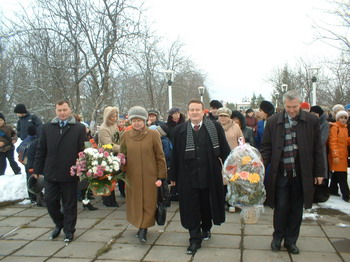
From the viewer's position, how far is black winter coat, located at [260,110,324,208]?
4.04m

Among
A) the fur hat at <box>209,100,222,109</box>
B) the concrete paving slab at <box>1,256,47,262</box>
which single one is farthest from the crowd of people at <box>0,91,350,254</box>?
the fur hat at <box>209,100,222,109</box>

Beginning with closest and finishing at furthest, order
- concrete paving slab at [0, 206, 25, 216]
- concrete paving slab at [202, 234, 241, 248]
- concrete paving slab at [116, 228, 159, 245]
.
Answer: concrete paving slab at [202, 234, 241, 248] → concrete paving slab at [116, 228, 159, 245] → concrete paving slab at [0, 206, 25, 216]

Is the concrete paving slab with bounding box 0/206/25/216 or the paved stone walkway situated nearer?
the paved stone walkway

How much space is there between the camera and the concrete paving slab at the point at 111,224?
548 centimetres

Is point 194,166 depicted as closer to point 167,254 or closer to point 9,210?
point 167,254

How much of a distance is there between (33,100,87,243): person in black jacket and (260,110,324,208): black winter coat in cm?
267

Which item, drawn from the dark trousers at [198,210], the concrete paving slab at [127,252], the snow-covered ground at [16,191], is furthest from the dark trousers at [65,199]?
the snow-covered ground at [16,191]

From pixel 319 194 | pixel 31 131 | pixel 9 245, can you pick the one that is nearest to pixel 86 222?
pixel 9 245

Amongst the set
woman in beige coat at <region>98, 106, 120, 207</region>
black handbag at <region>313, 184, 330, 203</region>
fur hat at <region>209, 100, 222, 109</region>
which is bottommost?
black handbag at <region>313, 184, 330, 203</region>

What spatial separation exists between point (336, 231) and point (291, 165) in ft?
5.39

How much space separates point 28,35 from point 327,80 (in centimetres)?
2375

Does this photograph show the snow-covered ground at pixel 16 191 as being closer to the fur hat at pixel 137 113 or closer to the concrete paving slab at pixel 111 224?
the concrete paving slab at pixel 111 224

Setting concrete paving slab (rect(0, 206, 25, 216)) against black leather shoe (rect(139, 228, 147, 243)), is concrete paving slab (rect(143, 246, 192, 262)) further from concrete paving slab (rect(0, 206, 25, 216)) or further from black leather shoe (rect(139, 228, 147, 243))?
concrete paving slab (rect(0, 206, 25, 216))

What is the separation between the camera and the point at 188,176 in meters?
4.40
